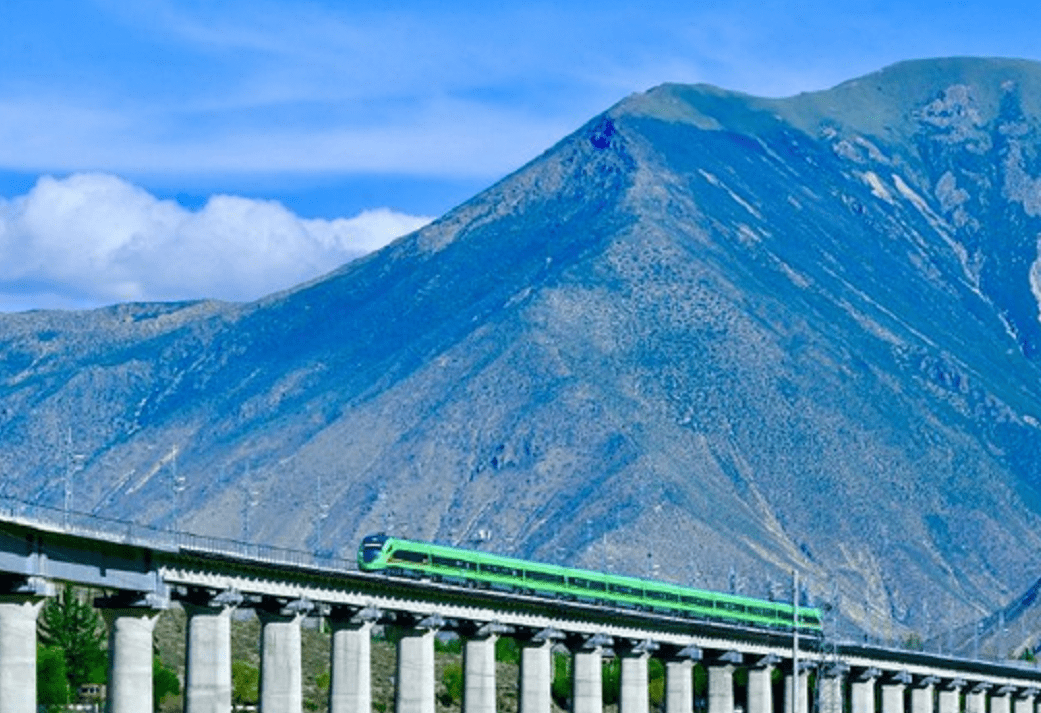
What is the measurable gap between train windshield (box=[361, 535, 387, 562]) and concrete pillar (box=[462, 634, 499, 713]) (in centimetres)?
634

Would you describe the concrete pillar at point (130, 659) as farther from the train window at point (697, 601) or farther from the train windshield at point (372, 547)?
the train window at point (697, 601)

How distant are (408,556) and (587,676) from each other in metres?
17.7

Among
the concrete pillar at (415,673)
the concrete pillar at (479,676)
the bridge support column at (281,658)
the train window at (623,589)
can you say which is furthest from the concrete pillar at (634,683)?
the bridge support column at (281,658)

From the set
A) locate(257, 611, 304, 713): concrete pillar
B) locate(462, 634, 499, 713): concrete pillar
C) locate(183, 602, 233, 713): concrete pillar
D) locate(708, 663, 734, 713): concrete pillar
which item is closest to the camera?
locate(183, 602, 233, 713): concrete pillar

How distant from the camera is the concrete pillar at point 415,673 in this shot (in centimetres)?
13425

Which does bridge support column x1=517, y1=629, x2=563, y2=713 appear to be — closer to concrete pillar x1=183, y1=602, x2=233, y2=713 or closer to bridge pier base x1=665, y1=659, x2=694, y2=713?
bridge pier base x1=665, y1=659, x2=694, y2=713

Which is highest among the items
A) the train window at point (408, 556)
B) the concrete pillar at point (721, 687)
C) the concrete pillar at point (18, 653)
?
the train window at point (408, 556)

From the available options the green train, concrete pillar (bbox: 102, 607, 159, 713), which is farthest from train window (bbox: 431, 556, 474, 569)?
concrete pillar (bbox: 102, 607, 159, 713)

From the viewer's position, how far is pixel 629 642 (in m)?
165

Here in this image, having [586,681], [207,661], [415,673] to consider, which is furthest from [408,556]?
[207,661]

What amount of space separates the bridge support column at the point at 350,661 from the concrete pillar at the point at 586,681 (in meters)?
26.8

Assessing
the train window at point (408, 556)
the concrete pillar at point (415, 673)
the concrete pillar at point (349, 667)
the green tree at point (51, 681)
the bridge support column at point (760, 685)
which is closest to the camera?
the concrete pillar at point (349, 667)

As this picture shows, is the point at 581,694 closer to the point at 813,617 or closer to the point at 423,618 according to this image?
the point at 423,618

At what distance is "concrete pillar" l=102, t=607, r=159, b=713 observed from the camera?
326 feet
